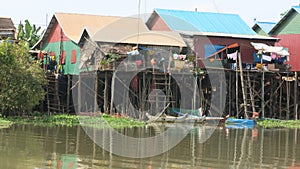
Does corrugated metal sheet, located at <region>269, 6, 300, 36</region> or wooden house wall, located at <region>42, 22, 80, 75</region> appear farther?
corrugated metal sheet, located at <region>269, 6, 300, 36</region>

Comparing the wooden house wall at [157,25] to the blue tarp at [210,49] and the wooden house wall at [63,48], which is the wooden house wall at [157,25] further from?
the wooden house wall at [63,48]

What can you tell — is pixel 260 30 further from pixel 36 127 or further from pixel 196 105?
pixel 36 127

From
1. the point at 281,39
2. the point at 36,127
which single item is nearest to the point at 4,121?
the point at 36,127

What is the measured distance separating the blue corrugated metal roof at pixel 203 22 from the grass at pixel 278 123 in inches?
194

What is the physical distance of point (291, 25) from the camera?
29.7m

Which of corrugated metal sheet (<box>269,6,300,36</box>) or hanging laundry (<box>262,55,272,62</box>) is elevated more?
corrugated metal sheet (<box>269,6,300,36</box>)

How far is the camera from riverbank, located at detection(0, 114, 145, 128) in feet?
75.9

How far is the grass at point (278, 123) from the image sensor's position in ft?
85.8

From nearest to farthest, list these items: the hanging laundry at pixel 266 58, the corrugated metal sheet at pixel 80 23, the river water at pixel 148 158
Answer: the river water at pixel 148 158 < the hanging laundry at pixel 266 58 < the corrugated metal sheet at pixel 80 23

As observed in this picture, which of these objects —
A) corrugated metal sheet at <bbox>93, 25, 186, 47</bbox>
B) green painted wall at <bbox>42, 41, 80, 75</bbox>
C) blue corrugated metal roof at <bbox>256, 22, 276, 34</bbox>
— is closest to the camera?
corrugated metal sheet at <bbox>93, 25, 186, 47</bbox>

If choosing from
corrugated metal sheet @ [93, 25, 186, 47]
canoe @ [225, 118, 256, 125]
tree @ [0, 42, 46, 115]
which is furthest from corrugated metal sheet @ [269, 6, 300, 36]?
tree @ [0, 42, 46, 115]

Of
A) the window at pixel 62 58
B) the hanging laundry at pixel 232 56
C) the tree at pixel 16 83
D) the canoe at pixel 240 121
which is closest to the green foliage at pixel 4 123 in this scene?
the tree at pixel 16 83

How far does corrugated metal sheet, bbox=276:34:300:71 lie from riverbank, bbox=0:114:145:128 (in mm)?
8787

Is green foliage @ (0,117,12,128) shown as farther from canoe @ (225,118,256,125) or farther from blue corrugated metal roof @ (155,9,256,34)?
blue corrugated metal roof @ (155,9,256,34)
